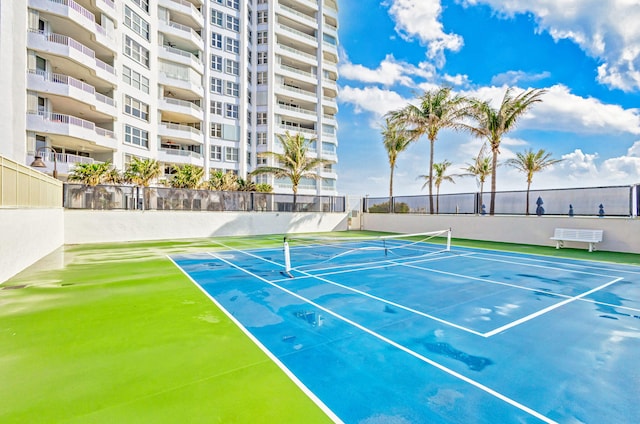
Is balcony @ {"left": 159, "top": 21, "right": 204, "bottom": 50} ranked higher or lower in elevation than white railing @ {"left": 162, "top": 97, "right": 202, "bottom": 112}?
higher

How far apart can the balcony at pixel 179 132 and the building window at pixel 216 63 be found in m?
9.50

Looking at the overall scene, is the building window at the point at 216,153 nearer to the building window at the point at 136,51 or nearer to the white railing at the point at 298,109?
the building window at the point at 136,51

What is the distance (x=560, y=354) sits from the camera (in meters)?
4.77

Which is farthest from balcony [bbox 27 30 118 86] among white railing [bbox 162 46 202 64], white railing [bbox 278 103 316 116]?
white railing [bbox 278 103 316 116]

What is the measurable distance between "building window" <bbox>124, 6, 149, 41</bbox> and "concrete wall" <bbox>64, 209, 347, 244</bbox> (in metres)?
25.5

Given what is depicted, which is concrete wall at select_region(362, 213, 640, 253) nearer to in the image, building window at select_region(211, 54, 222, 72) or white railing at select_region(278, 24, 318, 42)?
building window at select_region(211, 54, 222, 72)

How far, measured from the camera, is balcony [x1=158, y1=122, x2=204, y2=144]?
1457 inches

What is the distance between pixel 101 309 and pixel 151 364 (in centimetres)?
341

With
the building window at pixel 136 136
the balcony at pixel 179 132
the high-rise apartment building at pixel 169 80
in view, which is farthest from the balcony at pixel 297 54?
the building window at pixel 136 136

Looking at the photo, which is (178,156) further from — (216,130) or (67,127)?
(67,127)

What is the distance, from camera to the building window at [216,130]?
4206 cm

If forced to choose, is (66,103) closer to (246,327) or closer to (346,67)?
(246,327)

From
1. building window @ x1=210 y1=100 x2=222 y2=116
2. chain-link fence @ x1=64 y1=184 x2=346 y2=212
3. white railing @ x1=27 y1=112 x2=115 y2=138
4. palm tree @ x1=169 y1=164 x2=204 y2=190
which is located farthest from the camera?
building window @ x1=210 y1=100 x2=222 y2=116

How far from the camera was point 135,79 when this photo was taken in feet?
112
